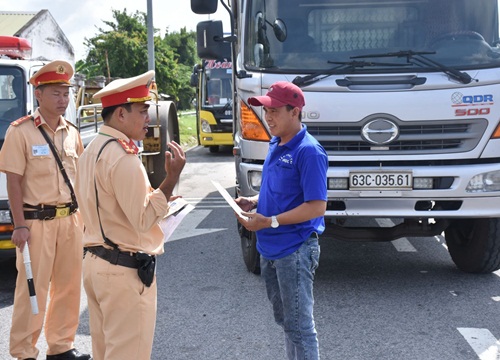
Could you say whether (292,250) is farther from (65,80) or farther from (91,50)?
(91,50)

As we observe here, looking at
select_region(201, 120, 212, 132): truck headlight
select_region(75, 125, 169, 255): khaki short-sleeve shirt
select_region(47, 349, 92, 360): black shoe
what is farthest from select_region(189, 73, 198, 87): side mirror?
select_region(75, 125, 169, 255): khaki short-sleeve shirt

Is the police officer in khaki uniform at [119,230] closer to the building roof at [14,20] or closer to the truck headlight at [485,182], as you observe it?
the truck headlight at [485,182]

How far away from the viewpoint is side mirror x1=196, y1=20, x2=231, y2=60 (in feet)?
21.1

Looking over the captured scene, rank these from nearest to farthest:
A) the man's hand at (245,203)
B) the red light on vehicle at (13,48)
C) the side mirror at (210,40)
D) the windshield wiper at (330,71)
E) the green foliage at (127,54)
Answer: the man's hand at (245,203) < the windshield wiper at (330,71) < the side mirror at (210,40) < the red light on vehicle at (13,48) < the green foliage at (127,54)

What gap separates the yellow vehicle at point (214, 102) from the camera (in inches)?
801

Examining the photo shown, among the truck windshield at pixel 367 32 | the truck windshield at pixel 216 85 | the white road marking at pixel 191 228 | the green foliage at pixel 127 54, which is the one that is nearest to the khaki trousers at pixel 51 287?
the truck windshield at pixel 367 32

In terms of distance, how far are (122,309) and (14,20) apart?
54107mm

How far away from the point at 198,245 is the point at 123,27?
33.5m

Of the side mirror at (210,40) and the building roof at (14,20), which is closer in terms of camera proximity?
the side mirror at (210,40)

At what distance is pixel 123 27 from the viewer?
1548 inches

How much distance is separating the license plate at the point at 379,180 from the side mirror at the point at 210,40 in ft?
6.12

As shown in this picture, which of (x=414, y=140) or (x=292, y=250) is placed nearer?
(x=292, y=250)

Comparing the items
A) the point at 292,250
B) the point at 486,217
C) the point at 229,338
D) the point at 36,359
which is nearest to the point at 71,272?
the point at 36,359

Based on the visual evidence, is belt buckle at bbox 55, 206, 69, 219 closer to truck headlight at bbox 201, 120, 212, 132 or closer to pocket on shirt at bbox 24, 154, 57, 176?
pocket on shirt at bbox 24, 154, 57, 176
